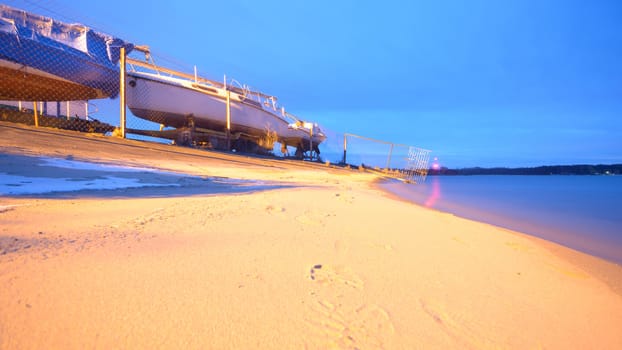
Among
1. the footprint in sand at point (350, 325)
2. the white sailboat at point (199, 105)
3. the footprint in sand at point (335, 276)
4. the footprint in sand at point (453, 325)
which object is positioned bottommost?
the footprint in sand at point (453, 325)

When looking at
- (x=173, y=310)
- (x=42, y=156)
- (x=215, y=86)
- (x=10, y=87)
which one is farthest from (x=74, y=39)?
(x=173, y=310)

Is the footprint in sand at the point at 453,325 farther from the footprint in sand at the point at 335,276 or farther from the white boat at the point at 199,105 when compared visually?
the white boat at the point at 199,105

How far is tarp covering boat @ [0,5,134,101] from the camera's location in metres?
6.09

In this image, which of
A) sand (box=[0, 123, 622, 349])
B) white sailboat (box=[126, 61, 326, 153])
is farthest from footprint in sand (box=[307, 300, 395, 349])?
white sailboat (box=[126, 61, 326, 153])

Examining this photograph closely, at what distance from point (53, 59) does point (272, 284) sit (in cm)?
833

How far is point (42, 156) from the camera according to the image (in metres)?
3.87

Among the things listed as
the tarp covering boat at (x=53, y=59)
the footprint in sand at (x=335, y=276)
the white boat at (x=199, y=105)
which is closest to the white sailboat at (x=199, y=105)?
the white boat at (x=199, y=105)

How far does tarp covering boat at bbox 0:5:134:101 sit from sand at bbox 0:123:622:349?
6.18 meters

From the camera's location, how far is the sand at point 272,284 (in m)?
0.91

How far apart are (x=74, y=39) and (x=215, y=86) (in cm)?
435

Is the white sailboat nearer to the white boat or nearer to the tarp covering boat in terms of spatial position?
the white boat

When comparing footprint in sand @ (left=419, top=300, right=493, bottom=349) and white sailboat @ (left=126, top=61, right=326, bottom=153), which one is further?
white sailboat @ (left=126, top=61, right=326, bottom=153)

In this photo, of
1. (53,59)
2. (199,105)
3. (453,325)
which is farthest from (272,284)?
(199,105)

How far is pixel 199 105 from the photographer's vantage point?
9.88 metres
